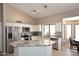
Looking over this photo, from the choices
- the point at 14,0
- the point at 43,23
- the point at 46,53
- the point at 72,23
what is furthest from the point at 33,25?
the point at 14,0

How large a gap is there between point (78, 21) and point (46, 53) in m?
6.13

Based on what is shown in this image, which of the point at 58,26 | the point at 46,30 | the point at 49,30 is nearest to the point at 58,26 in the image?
the point at 58,26

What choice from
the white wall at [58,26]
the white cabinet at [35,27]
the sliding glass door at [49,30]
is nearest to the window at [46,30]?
the sliding glass door at [49,30]

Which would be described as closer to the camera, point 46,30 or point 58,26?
point 58,26

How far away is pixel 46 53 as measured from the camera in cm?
350

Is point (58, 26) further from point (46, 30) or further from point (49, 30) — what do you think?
point (46, 30)

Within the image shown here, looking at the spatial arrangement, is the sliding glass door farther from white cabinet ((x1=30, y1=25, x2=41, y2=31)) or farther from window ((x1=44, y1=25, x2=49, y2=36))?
white cabinet ((x1=30, y1=25, x2=41, y2=31))

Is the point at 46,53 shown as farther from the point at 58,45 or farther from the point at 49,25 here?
the point at 49,25

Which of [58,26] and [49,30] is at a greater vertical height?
[58,26]

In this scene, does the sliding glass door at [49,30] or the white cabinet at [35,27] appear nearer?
the sliding glass door at [49,30]

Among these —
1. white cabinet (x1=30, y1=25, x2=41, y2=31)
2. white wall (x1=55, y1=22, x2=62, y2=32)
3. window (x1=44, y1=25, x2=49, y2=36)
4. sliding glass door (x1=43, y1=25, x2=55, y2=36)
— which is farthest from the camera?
white cabinet (x1=30, y1=25, x2=41, y2=31)

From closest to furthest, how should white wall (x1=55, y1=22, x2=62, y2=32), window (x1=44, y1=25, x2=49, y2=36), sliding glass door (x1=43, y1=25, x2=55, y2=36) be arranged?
white wall (x1=55, y1=22, x2=62, y2=32) → sliding glass door (x1=43, y1=25, x2=55, y2=36) → window (x1=44, y1=25, x2=49, y2=36)

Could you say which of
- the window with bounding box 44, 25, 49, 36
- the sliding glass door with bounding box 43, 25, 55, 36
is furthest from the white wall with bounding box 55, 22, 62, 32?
the window with bounding box 44, 25, 49, 36

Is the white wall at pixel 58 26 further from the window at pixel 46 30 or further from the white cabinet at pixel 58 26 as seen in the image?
the window at pixel 46 30
